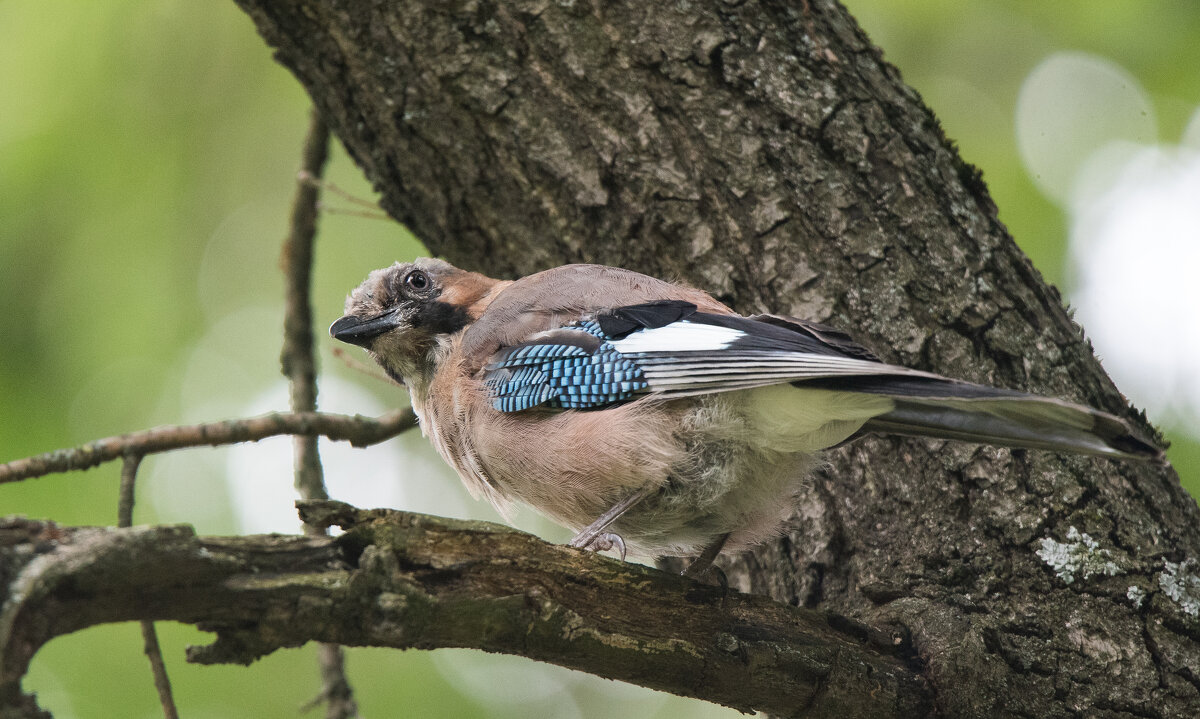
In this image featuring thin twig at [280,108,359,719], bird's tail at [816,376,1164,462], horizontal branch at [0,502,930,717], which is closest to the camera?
horizontal branch at [0,502,930,717]

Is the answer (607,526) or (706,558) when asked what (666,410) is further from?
(706,558)

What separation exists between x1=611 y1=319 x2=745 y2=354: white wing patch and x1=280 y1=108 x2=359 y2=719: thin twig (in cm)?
138

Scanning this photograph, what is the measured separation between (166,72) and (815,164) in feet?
13.4

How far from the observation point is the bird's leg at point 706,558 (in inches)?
137

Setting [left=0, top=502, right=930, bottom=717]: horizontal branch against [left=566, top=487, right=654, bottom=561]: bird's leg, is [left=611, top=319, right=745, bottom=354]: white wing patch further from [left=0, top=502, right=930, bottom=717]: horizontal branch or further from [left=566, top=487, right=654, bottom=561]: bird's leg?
[left=0, top=502, right=930, bottom=717]: horizontal branch

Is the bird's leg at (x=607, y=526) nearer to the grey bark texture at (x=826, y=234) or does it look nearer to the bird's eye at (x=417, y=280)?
the grey bark texture at (x=826, y=234)

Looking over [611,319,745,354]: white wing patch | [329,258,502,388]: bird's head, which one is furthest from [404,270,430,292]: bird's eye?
[611,319,745,354]: white wing patch

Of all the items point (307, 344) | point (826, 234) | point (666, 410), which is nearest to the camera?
point (666, 410)

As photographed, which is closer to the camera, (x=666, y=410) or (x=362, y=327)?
(x=666, y=410)

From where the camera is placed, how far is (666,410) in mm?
3275

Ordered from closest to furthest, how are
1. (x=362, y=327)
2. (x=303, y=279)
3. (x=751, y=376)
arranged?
(x=751, y=376)
(x=362, y=327)
(x=303, y=279)

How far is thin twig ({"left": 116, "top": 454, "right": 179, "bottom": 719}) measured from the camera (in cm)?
277

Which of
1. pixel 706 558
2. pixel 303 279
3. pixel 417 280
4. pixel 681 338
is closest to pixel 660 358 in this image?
pixel 681 338

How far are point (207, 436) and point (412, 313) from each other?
1.19 m
